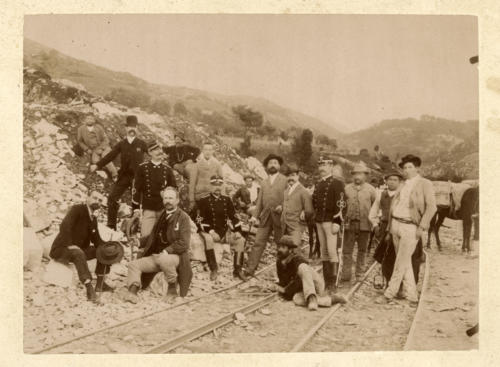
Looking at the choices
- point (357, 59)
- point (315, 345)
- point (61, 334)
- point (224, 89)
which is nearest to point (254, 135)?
point (224, 89)

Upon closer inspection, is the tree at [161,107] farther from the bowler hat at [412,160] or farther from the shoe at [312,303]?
the bowler hat at [412,160]

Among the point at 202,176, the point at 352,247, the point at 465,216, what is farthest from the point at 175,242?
the point at 465,216

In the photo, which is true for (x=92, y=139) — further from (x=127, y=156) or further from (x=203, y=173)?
(x=203, y=173)

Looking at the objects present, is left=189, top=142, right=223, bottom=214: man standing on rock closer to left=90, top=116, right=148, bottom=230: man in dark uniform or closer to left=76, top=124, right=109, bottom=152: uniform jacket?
left=90, top=116, right=148, bottom=230: man in dark uniform

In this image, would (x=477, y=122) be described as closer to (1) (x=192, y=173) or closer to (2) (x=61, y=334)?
(1) (x=192, y=173)

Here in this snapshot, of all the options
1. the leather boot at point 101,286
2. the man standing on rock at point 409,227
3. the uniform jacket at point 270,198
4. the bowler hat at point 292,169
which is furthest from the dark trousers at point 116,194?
the man standing on rock at point 409,227
